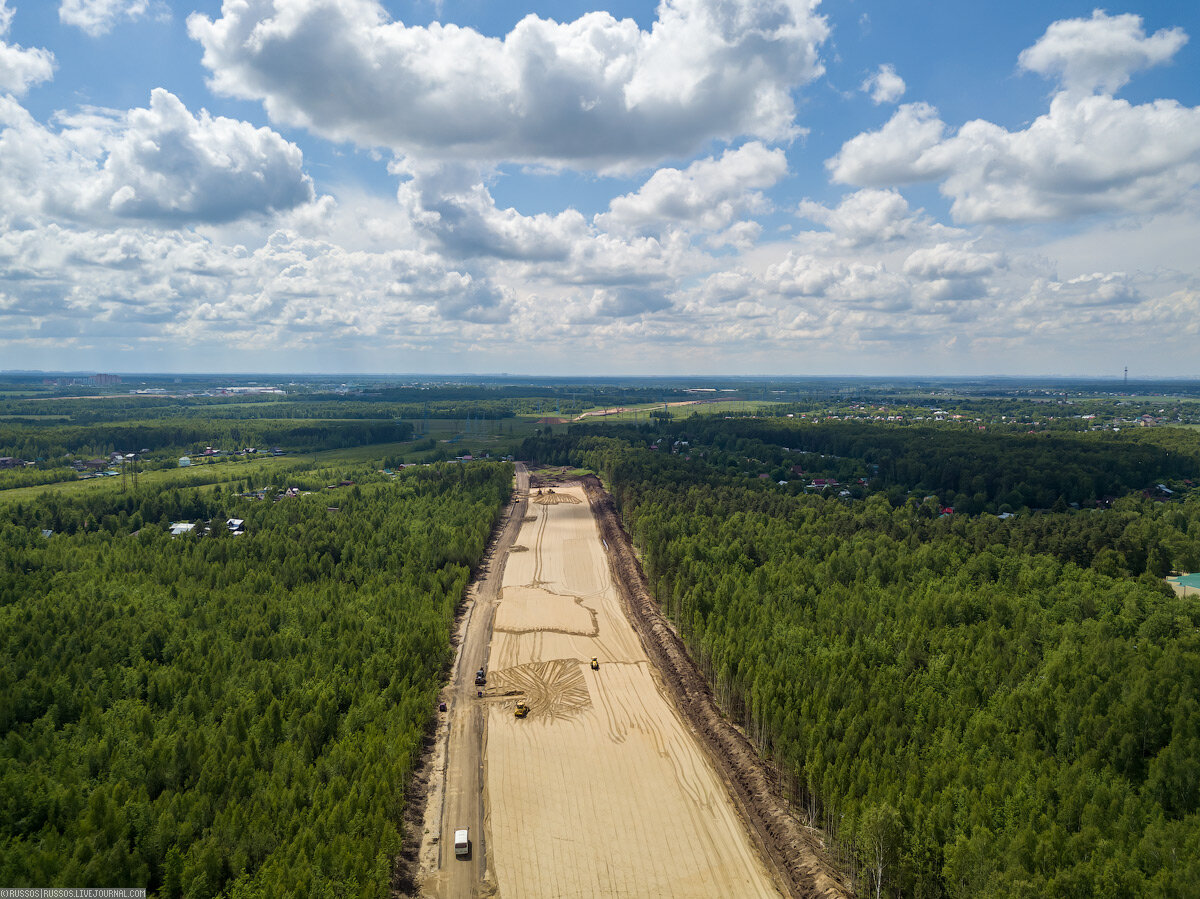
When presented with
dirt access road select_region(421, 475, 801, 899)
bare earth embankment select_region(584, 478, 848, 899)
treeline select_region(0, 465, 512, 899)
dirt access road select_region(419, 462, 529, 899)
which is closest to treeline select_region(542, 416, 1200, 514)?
bare earth embankment select_region(584, 478, 848, 899)

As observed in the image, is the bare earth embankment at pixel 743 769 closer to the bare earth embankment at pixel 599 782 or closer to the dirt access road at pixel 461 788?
the bare earth embankment at pixel 599 782

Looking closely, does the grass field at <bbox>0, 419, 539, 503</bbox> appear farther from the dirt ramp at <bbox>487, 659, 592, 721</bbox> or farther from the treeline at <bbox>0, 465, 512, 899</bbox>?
the dirt ramp at <bbox>487, 659, 592, 721</bbox>

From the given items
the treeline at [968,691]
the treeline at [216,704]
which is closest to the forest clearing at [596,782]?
the treeline at [968,691]

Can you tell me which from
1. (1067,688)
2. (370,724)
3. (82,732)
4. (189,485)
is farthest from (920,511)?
(189,485)

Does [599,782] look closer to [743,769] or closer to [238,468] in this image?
[743,769]

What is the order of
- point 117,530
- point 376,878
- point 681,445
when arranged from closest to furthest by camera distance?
1. point 376,878
2. point 117,530
3. point 681,445

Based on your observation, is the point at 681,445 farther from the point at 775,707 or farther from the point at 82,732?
the point at 82,732

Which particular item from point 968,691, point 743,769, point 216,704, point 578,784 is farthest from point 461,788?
point 968,691
